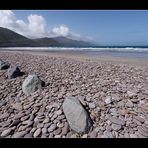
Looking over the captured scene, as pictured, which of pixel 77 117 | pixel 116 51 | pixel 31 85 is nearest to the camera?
pixel 77 117

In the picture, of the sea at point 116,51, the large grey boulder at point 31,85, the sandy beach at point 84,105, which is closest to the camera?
the sandy beach at point 84,105

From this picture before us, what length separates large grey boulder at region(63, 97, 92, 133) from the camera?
2.56 m

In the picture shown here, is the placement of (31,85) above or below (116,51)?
above

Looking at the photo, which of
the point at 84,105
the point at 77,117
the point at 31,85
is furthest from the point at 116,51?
the point at 77,117

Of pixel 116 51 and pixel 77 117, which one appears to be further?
pixel 116 51

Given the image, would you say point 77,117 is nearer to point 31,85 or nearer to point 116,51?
point 31,85

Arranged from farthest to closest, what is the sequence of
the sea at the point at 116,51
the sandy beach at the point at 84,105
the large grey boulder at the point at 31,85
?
the sea at the point at 116,51
the large grey boulder at the point at 31,85
the sandy beach at the point at 84,105

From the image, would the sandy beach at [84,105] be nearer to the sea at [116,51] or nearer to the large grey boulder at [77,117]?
the large grey boulder at [77,117]

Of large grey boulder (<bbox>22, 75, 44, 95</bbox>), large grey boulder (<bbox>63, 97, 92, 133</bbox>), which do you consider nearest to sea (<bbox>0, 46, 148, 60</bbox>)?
large grey boulder (<bbox>22, 75, 44, 95</bbox>)

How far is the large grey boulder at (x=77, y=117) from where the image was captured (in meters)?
2.56

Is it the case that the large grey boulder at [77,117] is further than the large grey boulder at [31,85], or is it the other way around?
the large grey boulder at [31,85]

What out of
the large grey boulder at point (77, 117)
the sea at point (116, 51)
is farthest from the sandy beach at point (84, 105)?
the sea at point (116, 51)

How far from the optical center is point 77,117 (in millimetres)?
2680
